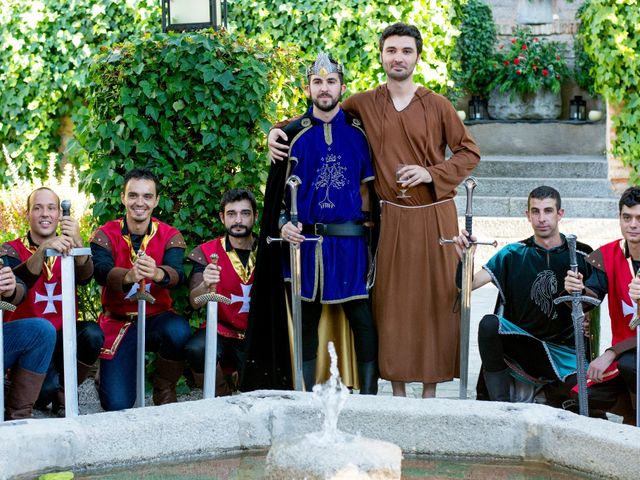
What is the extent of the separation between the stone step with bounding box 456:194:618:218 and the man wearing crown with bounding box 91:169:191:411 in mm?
5793

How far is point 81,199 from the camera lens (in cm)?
834

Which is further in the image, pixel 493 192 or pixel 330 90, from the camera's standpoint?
pixel 493 192

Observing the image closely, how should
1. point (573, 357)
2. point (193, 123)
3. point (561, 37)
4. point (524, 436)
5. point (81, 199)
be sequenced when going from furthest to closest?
point (561, 37), point (81, 199), point (193, 123), point (573, 357), point (524, 436)

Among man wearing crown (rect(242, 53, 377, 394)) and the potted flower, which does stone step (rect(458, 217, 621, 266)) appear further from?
man wearing crown (rect(242, 53, 377, 394))

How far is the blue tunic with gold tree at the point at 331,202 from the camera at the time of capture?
490 cm

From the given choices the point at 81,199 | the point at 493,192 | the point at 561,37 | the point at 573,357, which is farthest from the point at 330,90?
the point at 561,37

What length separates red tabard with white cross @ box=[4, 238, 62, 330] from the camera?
4.90m

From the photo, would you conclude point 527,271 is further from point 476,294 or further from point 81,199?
point 81,199

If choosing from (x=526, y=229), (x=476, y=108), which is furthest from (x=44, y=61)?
(x=476, y=108)

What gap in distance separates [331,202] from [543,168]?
23.3 ft

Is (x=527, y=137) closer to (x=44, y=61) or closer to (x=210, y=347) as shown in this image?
(x=44, y=61)

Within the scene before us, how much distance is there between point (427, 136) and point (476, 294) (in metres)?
3.79

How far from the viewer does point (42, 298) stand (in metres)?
4.92

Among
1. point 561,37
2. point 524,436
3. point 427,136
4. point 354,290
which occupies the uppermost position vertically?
point 561,37
